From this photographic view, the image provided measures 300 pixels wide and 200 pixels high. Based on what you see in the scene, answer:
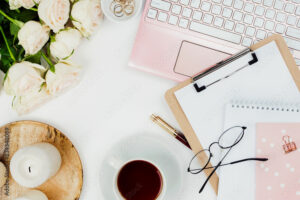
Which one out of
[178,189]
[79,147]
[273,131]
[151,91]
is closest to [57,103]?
[79,147]

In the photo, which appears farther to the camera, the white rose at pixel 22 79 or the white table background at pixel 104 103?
the white table background at pixel 104 103

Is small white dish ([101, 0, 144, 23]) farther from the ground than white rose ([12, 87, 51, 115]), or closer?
farther from the ground

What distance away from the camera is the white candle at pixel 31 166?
2.13ft

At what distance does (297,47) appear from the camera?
69 centimetres

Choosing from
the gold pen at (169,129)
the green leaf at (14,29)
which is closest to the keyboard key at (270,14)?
the gold pen at (169,129)

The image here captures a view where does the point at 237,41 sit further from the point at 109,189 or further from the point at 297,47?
the point at 109,189

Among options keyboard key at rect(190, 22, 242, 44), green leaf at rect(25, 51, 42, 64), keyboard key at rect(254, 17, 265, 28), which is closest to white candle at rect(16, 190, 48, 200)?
green leaf at rect(25, 51, 42, 64)

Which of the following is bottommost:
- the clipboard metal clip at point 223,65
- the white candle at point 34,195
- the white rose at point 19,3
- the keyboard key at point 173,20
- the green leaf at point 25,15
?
the white candle at point 34,195

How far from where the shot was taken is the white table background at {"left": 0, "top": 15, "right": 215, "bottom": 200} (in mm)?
732

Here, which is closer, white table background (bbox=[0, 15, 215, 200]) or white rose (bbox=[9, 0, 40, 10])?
white rose (bbox=[9, 0, 40, 10])

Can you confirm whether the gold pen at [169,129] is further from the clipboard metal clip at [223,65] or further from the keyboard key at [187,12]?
the keyboard key at [187,12]

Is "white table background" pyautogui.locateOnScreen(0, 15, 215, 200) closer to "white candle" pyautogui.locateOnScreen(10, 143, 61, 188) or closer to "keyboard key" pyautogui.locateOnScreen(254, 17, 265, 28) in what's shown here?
"white candle" pyautogui.locateOnScreen(10, 143, 61, 188)

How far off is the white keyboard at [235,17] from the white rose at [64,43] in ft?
0.56

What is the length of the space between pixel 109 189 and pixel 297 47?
0.51 metres
